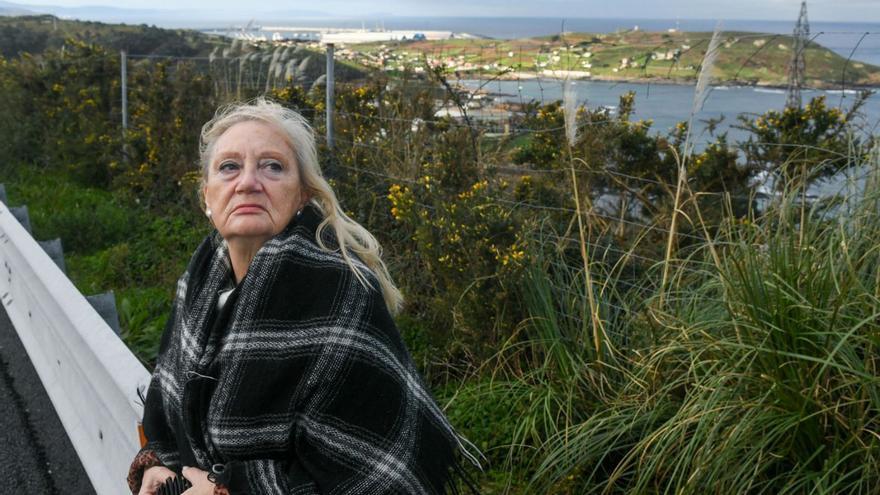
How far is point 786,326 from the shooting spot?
11.4ft

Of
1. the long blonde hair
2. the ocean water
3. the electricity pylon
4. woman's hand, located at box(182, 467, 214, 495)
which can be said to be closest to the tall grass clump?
the long blonde hair

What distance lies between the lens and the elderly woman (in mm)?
2723

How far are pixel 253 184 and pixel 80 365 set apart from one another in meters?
1.93

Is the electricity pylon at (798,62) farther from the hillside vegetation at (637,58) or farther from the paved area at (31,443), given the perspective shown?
the paved area at (31,443)

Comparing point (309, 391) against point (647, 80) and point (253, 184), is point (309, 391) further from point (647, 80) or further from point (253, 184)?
point (647, 80)

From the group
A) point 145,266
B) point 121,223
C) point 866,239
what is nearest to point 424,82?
point 145,266

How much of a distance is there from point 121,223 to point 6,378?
3.42m

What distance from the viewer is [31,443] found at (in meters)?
5.08

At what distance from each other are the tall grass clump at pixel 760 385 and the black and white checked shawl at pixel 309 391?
1002 mm

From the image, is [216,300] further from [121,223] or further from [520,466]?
[121,223]

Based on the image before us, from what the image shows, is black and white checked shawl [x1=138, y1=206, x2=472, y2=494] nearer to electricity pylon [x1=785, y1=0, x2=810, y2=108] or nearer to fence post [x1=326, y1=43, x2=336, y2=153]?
electricity pylon [x1=785, y1=0, x2=810, y2=108]

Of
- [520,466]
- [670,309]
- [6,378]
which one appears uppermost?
[670,309]

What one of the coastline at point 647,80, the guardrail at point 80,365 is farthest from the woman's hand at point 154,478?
the coastline at point 647,80

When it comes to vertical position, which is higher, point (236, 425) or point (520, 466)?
point (236, 425)
